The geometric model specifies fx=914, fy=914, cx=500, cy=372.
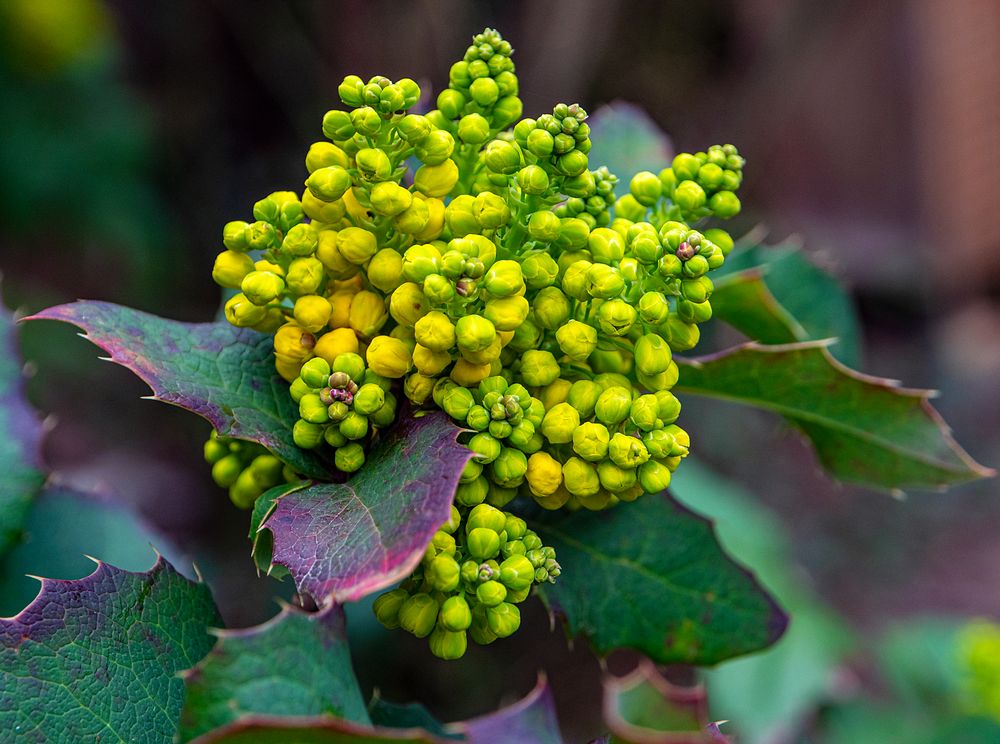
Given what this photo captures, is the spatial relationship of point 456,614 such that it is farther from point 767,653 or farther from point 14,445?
point 767,653

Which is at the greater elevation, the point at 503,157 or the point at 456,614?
the point at 503,157

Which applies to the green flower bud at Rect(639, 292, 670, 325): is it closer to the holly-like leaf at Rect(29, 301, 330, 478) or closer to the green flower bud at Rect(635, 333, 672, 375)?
the green flower bud at Rect(635, 333, 672, 375)

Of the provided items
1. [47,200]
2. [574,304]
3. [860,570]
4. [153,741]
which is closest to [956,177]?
[860,570]

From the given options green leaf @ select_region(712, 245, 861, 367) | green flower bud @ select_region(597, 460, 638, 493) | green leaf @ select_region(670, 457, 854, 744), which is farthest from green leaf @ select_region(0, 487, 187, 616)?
green leaf @ select_region(670, 457, 854, 744)

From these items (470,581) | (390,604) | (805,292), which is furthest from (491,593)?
(805,292)

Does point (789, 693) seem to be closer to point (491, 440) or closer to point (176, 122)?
point (491, 440)

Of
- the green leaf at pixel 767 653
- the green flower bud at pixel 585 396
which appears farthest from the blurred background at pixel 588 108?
the green flower bud at pixel 585 396
